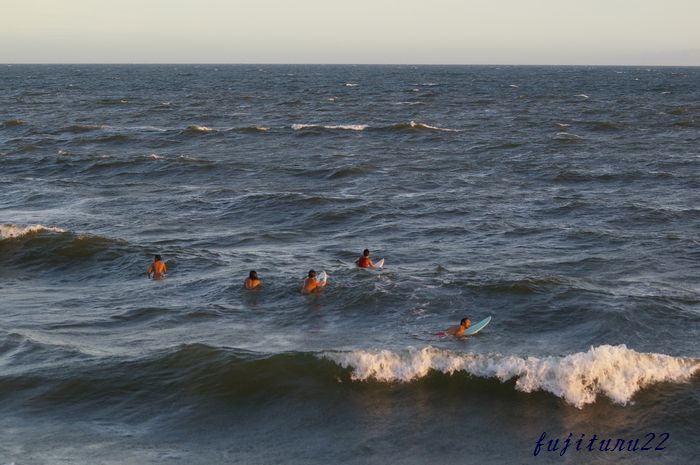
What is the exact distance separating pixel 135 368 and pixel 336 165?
2644 centimetres

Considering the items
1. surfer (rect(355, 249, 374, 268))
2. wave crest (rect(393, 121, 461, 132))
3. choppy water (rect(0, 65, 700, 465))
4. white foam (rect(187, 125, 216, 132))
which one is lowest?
choppy water (rect(0, 65, 700, 465))

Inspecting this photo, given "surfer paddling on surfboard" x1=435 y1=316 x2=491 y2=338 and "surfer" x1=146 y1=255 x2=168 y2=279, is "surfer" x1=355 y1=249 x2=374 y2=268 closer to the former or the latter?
"surfer paddling on surfboard" x1=435 y1=316 x2=491 y2=338

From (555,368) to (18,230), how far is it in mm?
17604

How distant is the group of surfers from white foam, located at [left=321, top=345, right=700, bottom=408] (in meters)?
1.60

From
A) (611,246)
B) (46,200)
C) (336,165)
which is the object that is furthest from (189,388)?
(336,165)

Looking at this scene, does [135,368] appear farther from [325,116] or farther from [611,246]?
[325,116]

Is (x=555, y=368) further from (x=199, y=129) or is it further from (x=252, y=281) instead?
(x=199, y=129)

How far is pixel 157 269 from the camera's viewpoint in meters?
21.0

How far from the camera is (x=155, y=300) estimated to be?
1922cm

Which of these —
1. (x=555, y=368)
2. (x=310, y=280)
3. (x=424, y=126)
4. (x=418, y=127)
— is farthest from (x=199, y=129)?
(x=555, y=368)

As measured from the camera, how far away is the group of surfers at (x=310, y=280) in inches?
650

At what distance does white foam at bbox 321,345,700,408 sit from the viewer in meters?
13.6

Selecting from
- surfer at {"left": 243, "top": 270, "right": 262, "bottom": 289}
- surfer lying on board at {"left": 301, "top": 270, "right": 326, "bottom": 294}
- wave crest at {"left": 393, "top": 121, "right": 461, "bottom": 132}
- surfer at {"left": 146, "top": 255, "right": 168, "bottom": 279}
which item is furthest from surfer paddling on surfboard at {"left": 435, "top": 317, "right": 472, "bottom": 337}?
wave crest at {"left": 393, "top": 121, "right": 461, "bottom": 132}

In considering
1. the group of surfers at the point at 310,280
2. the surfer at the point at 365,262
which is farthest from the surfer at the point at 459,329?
the surfer at the point at 365,262
